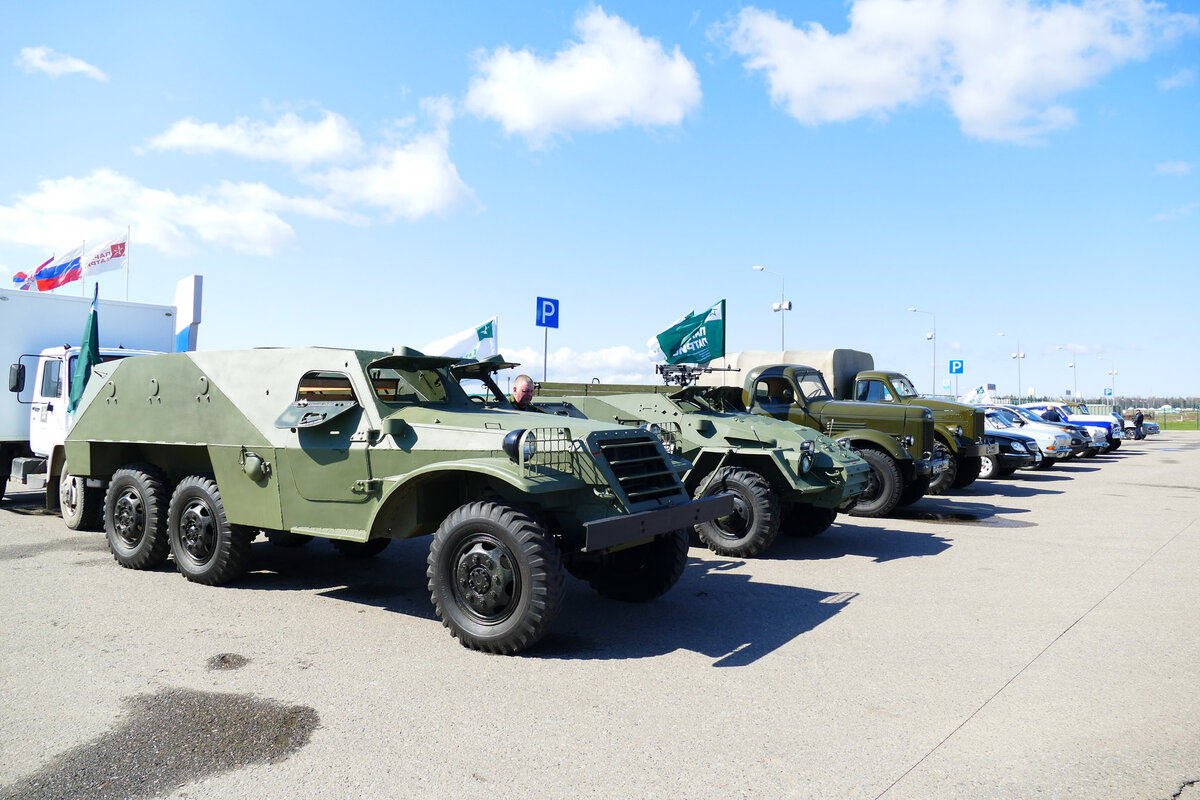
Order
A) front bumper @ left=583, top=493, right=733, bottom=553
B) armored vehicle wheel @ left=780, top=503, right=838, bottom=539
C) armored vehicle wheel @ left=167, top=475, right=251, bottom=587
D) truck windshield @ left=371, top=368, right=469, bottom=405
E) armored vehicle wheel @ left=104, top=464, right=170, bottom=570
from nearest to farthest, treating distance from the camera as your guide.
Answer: front bumper @ left=583, top=493, right=733, bottom=553 → truck windshield @ left=371, top=368, right=469, bottom=405 → armored vehicle wheel @ left=167, top=475, right=251, bottom=587 → armored vehicle wheel @ left=104, top=464, right=170, bottom=570 → armored vehicle wheel @ left=780, top=503, right=838, bottom=539

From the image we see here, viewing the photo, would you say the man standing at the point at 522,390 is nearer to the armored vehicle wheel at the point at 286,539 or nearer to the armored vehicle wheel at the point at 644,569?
the armored vehicle wheel at the point at 644,569

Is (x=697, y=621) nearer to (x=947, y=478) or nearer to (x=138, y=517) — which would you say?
(x=138, y=517)

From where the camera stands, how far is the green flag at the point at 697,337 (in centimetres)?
1379

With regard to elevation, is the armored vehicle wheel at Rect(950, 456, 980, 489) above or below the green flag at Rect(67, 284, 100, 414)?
below

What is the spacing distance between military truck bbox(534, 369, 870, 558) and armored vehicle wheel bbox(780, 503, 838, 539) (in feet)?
0.04

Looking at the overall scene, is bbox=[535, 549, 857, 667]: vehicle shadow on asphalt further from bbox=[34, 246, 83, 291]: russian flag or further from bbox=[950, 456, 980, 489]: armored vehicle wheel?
bbox=[34, 246, 83, 291]: russian flag

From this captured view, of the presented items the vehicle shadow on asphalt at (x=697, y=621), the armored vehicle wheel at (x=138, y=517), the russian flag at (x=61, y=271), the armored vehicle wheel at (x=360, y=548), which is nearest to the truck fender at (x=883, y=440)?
the vehicle shadow on asphalt at (x=697, y=621)

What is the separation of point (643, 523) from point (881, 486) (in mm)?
6929

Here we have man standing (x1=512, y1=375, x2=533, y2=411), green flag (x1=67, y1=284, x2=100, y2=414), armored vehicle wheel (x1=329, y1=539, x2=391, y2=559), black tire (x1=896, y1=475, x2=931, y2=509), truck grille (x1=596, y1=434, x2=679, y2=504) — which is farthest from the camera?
black tire (x1=896, y1=475, x2=931, y2=509)

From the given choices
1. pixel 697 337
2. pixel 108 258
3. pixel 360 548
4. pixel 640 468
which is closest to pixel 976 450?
pixel 697 337

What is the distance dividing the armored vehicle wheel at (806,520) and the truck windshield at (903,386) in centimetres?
539

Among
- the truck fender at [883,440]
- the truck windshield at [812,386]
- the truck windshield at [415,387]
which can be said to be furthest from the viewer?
the truck windshield at [812,386]

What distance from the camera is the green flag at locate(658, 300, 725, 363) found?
13.8 metres

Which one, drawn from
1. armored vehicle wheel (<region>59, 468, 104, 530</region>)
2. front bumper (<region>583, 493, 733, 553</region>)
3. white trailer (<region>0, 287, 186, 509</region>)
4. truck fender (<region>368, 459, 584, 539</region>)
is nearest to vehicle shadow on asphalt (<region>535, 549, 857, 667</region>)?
front bumper (<region>583, 493, 733, 553</region>)
